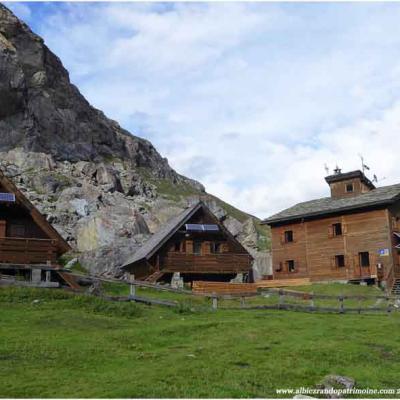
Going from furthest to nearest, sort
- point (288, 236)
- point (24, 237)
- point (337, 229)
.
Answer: point (288, 236), point (337, 229), point (24, 237)

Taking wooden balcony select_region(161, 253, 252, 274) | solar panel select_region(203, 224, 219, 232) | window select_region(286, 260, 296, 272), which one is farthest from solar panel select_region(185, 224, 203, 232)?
window select_region(286, 260, 296, 272)

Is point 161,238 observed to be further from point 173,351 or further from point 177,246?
point 173,351

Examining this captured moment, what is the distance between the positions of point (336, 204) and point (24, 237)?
2882cm

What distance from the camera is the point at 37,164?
113 meters

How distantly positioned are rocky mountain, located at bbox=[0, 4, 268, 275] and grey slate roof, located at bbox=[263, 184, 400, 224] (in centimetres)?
1390

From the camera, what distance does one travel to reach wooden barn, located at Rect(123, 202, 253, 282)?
50219 millimetres

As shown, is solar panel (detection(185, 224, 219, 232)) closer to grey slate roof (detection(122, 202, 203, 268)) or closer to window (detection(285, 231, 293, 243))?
grey slate roof (detection(122, 202, 203, 268))

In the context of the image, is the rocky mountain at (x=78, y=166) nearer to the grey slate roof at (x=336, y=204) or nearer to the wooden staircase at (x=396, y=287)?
the grey slate roof at (x=336, y=204)

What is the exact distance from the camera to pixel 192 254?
51.7 m

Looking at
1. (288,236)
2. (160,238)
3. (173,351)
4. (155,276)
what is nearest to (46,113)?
(288,236)

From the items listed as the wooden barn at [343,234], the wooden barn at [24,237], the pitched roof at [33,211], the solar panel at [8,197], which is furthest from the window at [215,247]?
the solar panel at [8,197]

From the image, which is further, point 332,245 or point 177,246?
point 332,245

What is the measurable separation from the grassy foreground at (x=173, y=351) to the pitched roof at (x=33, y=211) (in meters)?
10.9

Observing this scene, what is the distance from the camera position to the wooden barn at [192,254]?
50219 mm
